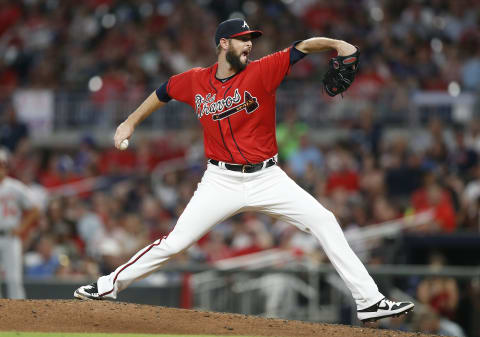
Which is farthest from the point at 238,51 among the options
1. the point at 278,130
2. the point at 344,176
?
the point at 278,130

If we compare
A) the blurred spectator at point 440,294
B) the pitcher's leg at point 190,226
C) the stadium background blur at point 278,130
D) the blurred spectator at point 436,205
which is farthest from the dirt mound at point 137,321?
the blurred spectator at point 436,205

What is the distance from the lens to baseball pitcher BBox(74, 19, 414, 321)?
5992mm

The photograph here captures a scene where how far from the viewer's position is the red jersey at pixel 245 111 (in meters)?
6.05

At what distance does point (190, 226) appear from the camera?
19.8 feet

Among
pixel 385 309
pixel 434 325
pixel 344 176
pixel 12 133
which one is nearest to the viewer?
pixel 385 309

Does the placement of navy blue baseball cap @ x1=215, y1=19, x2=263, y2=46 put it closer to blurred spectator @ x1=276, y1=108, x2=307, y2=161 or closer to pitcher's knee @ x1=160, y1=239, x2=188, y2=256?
pitcher's knee @ x1=160, y1=239, x2=188, y2=256

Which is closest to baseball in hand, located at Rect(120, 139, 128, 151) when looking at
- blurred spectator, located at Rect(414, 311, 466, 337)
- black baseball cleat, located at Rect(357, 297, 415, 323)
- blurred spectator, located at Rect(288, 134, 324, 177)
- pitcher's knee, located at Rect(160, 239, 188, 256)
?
pitcher's knee, located at Rect(160, 239, 188, 256)

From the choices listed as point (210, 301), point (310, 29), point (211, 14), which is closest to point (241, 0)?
point (211, 14)

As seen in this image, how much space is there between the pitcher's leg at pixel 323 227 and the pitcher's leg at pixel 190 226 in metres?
0.20

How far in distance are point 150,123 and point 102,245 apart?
471 cm

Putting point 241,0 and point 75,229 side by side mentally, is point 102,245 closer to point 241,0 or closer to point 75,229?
point 75,229

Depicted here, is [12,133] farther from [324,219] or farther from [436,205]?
[324,219]

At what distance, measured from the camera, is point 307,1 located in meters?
17.7

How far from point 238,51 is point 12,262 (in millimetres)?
4461
